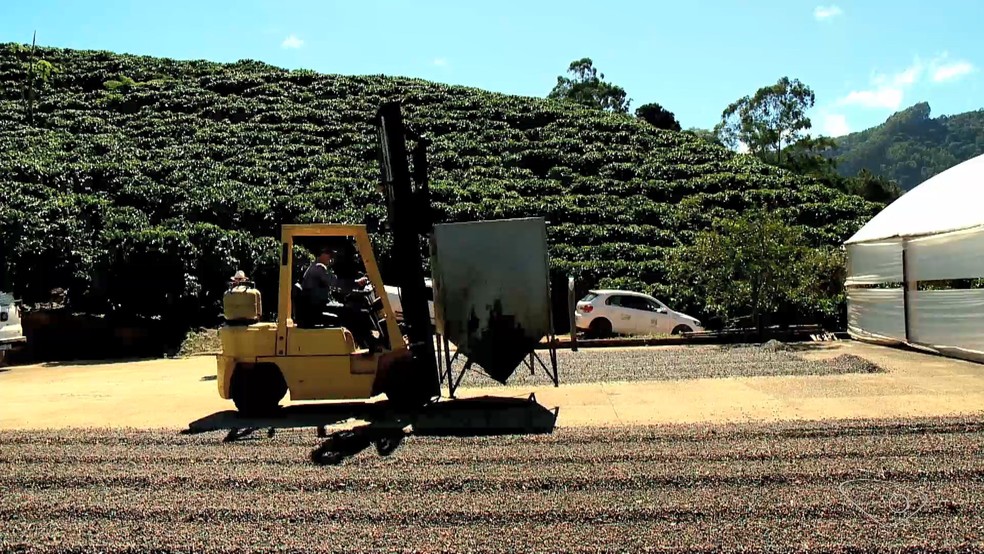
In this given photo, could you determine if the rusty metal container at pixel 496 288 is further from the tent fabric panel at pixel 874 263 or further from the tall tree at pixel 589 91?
the tall tree at pixel 589 91

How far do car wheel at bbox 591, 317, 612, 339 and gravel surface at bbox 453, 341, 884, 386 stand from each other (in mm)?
4490

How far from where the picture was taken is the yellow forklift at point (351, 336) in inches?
380

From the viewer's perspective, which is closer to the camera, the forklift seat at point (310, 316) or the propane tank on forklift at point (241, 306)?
the forklift seat at point (310, 316)

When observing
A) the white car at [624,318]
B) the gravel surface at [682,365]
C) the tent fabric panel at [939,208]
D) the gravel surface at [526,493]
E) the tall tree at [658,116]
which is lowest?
the gravel surface at [526,493]

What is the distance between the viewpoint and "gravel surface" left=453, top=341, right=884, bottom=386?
514 inches

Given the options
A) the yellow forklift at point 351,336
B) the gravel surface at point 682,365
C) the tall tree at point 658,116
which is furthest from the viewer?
the tall tree at point 658,116

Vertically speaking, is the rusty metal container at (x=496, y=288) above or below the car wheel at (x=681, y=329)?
above

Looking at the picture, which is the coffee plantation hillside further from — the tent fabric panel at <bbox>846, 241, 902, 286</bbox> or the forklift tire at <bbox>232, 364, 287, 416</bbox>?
the tent fabric panel at <bbox>846, 241, 902, 286</bbox>

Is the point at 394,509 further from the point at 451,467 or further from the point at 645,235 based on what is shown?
the point at 645,235

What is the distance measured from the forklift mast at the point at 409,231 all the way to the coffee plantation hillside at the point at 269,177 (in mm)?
2853

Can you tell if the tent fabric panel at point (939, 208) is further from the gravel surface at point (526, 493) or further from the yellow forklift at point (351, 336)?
the yellow forklift at point (351, 336)

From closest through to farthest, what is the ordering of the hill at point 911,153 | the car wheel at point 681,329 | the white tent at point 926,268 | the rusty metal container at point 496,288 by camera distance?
1. the rusty metal container at point 496,288
2. the white tent at point 926,268
3. the car wheel at point 681,329
4. the hill at point 911,153

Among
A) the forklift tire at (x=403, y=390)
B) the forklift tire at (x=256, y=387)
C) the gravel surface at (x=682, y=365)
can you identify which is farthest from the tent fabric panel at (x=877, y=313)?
the forklift tire at (x=256, y=387)

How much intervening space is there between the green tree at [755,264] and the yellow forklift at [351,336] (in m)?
11.6
